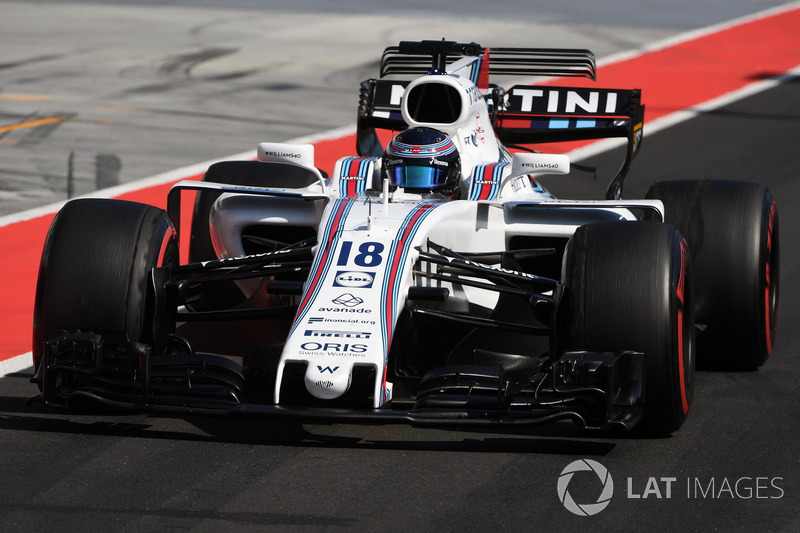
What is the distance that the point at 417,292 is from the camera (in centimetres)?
722

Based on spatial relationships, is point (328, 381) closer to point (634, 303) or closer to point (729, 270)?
point (634, 303)

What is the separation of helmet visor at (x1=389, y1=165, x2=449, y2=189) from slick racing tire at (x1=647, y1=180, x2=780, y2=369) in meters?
1.46

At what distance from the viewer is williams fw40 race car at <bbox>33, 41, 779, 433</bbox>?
6742 millimetres

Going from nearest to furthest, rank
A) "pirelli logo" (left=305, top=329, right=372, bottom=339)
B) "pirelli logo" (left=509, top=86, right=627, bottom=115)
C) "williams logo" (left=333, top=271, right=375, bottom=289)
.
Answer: "pirelli logo" (left=305, top=329, right=372, bottom=339), "williams logo" (left=333, top=271, right=375, bottom=289), "pirelli logo" (left=509, top=86, right=627, bottom=115)

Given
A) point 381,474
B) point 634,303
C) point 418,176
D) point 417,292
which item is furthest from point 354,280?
point 634,303

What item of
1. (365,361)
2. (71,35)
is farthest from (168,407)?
(71,35)

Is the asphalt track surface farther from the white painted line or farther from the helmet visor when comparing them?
the helmet visor

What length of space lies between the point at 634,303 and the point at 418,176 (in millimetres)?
1887

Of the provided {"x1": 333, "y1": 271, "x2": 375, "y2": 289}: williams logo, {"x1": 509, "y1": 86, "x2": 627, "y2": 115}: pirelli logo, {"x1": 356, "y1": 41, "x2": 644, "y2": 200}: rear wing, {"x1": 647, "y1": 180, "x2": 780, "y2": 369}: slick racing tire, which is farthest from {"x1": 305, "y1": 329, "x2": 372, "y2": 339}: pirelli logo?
{"x1": 509, "y1": 86, "x2": 627, "y2": 115}: pirelli logo

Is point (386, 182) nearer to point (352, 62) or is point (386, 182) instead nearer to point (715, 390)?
point (715, 390)

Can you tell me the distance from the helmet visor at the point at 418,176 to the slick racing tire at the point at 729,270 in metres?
1.46

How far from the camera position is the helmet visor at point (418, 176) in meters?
8.31

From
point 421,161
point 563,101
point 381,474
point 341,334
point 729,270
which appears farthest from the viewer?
point 563,101

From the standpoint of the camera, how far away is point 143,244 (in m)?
7.45
